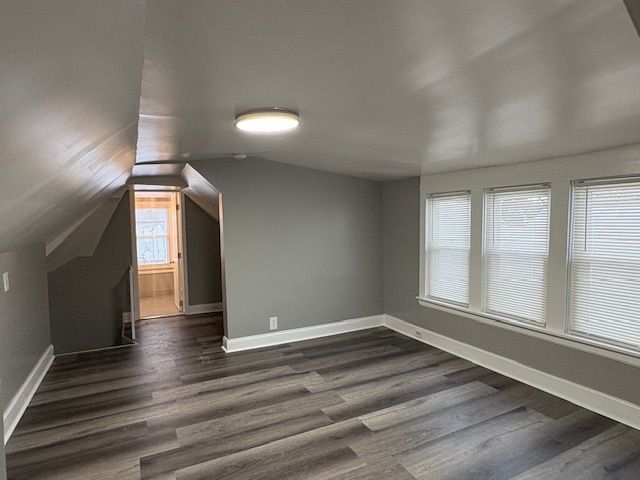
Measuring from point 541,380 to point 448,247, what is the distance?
153 centimetres

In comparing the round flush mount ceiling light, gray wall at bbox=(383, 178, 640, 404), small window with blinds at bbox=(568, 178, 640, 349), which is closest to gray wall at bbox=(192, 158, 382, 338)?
gray wall at bbox=(383, 178, 640, 404)

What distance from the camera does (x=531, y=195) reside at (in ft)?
11.0

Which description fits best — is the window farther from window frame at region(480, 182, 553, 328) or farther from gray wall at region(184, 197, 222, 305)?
window frame at region(480, 182, 553, 328)

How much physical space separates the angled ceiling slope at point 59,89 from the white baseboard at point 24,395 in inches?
54.7

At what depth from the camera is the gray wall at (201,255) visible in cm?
613

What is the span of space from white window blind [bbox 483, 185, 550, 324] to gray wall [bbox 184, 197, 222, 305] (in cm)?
412

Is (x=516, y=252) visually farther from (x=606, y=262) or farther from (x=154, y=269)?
(x=154, y=269)

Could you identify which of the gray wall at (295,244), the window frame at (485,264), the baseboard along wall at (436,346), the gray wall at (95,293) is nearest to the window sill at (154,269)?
the gray wall at (95,293)

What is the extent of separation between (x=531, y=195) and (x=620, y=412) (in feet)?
5.64

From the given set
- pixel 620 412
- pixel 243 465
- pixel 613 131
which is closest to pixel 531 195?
pixel 613 131

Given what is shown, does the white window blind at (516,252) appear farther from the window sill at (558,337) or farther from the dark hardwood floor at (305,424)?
the dark hardwood floor at (305,424)

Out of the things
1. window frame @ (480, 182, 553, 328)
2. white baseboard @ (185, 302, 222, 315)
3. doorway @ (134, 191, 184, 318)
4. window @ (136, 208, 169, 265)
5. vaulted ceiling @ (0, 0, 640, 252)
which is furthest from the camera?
window @ (136, 208, 169, 265)

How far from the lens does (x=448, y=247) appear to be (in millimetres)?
4234

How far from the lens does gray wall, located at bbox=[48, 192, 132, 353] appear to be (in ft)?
16.3
